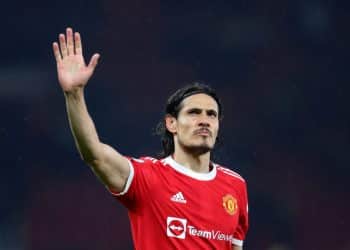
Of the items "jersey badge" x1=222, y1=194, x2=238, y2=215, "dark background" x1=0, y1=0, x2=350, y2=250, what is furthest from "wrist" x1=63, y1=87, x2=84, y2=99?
"dark background" x1=0, y1=0, x2=350, y2=250

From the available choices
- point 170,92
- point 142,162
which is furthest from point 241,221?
point 170,92

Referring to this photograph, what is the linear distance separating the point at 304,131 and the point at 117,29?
160cm

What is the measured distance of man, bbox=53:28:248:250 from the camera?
305 cm

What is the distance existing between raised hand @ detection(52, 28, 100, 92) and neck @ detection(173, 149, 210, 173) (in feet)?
2.55

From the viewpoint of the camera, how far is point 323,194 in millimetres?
5672

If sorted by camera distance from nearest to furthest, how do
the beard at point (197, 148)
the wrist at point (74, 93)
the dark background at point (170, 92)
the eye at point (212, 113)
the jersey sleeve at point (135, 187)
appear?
1. the wrist at point (74, 93)
2. the jersey sleeve at point (135, 187)
3. the beard at point (197, 148)
4. the eye at point (212, 113)
5. the dark background at point (170, 92)

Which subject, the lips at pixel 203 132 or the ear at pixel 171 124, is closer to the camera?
the lips at pixel 203 132

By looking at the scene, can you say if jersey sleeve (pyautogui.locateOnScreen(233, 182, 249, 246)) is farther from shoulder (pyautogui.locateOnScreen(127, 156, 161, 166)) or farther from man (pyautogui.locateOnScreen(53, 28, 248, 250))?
shoulder (pyautogui.locateOnScreen(127, 156, 161, 166))

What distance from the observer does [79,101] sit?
3.01 metres

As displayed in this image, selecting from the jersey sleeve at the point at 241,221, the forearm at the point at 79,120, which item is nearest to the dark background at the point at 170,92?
the jersey sleeve at the point at 241,221

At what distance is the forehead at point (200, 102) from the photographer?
3709 mm

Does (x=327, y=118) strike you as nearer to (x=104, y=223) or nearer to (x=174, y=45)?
(x=174, y=45)

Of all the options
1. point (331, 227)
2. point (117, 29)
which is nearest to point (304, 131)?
point (331, 227)

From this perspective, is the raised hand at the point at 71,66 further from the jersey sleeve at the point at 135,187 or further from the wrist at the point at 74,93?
the jersey sleeve at the point at 135,187
